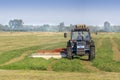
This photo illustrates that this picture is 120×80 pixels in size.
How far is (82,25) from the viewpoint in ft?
95.5

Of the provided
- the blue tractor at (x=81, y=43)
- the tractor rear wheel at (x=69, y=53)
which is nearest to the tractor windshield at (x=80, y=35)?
the blue tractor at (x=81, y=43)

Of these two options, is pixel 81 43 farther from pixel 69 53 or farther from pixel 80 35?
pixel 69 53

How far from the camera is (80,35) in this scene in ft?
92.7

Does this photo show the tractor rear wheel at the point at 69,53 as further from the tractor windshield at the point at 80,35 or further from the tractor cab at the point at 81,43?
the tractor windshield at the point at 80,35

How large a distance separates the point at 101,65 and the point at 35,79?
27.5ft

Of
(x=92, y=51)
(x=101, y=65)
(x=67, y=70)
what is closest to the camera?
(x=67, y=70)

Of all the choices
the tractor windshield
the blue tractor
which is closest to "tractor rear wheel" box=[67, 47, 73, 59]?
the blue tractor

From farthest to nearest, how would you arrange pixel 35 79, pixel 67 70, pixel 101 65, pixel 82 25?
pixel 82 25
pixel 101 65
pixel 67 70
pixel 35 79

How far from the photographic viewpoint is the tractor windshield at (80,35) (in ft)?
92.8

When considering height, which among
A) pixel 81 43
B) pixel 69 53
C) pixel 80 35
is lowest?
pixel 69 53

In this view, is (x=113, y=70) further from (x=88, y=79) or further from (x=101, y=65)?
(x=88, y=79)

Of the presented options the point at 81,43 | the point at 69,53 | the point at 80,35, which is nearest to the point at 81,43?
the point at 81,43

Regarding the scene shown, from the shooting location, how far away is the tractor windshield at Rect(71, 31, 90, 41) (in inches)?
1113

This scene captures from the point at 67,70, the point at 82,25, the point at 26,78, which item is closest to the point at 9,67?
the point at 67,70
